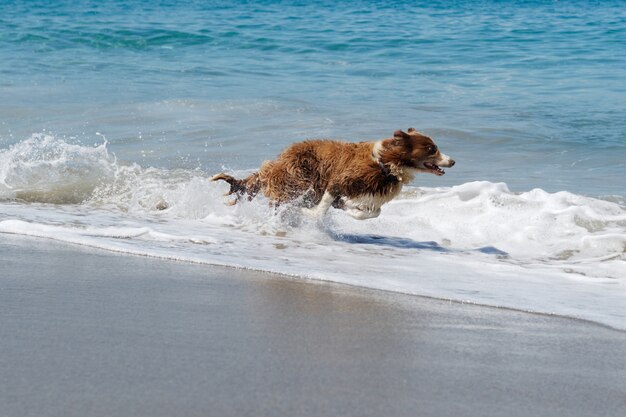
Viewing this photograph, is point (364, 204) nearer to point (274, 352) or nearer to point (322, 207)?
point (322, 207)

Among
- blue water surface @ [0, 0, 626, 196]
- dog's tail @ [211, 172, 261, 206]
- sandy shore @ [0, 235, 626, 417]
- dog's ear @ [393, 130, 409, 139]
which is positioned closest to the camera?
sandy shore @ [0, 235, 626, 417]

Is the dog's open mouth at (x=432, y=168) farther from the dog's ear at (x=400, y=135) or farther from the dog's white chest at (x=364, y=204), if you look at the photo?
the dog's white chest at (x=364, y=204)

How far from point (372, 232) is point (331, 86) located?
10921mm

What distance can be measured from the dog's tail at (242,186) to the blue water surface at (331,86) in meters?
2.96

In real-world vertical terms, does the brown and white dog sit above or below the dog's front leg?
above

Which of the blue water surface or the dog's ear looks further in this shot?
the blue water surface

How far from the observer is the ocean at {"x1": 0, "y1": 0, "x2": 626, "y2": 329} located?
754 cm

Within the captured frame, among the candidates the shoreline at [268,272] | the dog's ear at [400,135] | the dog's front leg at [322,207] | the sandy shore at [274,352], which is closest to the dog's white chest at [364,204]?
the dog's front leg at [322,207]

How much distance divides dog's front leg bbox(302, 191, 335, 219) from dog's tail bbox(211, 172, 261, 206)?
0.61 meters

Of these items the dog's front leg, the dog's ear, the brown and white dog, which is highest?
the dog's ear

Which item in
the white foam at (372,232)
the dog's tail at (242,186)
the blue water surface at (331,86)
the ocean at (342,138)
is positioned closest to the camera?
the white foam at (372,232)

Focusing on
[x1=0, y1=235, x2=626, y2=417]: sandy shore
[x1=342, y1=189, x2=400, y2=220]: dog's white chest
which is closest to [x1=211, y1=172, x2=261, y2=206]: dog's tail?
[x1=342, y1=189, x2=400, y2=220]: dog's white chest

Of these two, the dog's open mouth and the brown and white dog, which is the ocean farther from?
the dog's open mouth

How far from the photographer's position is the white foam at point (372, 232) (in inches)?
264
